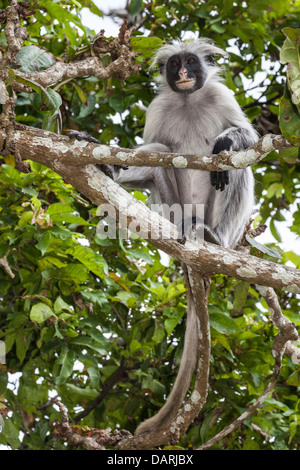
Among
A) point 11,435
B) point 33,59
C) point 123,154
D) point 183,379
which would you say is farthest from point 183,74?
point 11,435

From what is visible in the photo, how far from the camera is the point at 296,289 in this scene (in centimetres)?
289

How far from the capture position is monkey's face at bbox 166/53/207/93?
185 inches

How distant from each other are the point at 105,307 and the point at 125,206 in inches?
38.0

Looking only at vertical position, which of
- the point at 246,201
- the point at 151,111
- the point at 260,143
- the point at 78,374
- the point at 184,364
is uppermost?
the point at 260,143

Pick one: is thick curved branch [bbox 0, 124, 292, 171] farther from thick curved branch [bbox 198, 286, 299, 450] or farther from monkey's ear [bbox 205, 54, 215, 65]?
monkey's ear [bbox 205, 54, 215, 65]

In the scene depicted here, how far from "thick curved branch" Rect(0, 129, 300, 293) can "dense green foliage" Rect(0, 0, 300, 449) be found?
0.80ft

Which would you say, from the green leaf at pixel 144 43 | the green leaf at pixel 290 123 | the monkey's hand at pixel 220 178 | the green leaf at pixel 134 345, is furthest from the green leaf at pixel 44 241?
the green leaf at pixel 290 123

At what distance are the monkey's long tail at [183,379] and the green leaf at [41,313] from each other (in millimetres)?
943

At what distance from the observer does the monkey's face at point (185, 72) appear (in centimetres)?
471

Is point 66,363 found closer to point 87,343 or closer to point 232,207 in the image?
point 87,343

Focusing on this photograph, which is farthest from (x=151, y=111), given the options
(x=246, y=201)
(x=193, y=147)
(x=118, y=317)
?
(x=118, y=317)

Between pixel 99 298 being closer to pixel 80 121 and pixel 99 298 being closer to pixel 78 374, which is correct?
pixel 78 374

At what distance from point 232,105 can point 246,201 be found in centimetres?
80

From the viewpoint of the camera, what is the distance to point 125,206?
127 inches
